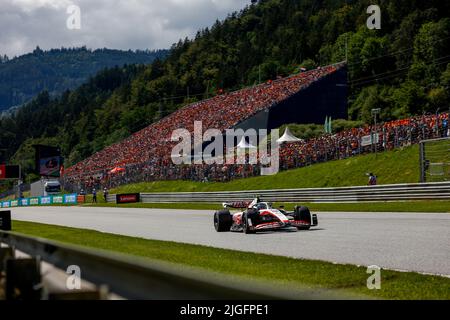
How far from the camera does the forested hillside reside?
73000 millimetres

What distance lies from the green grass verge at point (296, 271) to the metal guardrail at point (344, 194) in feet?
45.2

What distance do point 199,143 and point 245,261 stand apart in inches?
1878

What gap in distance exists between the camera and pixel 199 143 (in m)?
57.3

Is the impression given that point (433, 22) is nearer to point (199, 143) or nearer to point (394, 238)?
point (199, 143)

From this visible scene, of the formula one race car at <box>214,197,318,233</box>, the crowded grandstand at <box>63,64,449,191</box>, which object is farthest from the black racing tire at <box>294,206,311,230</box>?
the crowded grandstand at <box>63,64,449,191</box>

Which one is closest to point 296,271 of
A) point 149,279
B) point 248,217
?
point 149,279

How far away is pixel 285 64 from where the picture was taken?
111938 mm

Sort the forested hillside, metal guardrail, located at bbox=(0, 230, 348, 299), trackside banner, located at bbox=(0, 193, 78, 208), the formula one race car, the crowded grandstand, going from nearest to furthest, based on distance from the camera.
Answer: metal guardrail, located at bbox=(0, 230, 348, 299)
the formula one race car
the crowded grandstand
trackside banner, located at bbox=(0, 193, 78, 208)
the forested hillside

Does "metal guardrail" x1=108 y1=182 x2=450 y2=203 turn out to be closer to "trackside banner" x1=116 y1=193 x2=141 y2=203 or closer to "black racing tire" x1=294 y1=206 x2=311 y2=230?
"trackside banner" x1=116 y1=193 x2=141 y2=203

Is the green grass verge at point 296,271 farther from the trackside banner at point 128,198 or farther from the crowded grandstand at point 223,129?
the trackside banner at point 128,198

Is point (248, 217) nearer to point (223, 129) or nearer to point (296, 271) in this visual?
point (296, 271)

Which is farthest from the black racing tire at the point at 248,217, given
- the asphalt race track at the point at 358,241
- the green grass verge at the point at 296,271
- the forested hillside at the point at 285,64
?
the forested hillside at the point at 285,64

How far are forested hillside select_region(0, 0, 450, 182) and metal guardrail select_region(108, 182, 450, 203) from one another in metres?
33.0

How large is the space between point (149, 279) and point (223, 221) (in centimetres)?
1334
